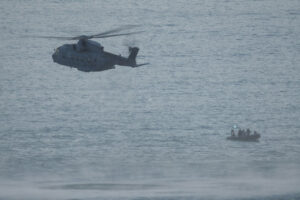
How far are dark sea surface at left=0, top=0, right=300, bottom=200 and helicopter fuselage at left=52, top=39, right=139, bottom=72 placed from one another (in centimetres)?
180

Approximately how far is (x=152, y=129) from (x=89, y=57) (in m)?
42.1

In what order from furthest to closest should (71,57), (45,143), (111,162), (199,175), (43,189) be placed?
(45,143) → (111,162) → (199,175) → (43,189) → (71,57)

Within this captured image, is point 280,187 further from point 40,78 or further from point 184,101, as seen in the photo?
point 40,78

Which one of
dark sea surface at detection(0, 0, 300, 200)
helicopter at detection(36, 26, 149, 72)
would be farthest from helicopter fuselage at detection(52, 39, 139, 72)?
dark sea surface at detection(0, 0, 300, 200)

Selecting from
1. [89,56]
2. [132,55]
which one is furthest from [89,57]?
[132,55]

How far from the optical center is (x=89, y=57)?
97438 millimetres

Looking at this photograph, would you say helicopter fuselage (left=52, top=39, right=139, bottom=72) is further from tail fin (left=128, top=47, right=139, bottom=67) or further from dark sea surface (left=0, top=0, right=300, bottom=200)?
dark sea surface (left=0, top=0, right=300, bottom=200)

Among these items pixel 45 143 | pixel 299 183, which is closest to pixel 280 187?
pixel 299 183

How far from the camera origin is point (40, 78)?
17712 centimetres

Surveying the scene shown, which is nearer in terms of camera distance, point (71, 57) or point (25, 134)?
point (71, 57)

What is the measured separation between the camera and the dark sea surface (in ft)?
353

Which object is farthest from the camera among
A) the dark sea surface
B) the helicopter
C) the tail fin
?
the dark sea surface

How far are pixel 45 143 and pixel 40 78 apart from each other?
1874 inches

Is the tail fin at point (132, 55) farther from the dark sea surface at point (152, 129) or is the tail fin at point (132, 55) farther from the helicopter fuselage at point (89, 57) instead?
the dark sea surface at point (152, 129)
